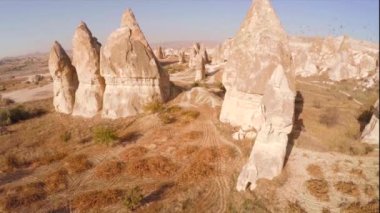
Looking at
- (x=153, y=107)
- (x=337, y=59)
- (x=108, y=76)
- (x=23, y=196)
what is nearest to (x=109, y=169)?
(x=23, y=196)

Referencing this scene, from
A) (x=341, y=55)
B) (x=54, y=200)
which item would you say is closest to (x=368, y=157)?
(x=54, y=200)

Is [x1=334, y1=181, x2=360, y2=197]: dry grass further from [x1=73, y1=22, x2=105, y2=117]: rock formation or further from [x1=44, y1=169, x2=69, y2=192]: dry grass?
[x1=73, y1=22, x2=105, y2=117]: rock formation

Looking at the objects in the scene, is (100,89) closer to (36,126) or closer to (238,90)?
(36,126)

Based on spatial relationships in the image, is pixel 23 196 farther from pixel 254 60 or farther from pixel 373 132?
pixel 373 132

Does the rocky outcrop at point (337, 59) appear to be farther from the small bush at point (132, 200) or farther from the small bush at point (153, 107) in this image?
the small bush at point (132, 200)

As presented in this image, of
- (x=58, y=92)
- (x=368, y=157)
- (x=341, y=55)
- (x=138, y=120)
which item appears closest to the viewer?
(x=368, y=157)
